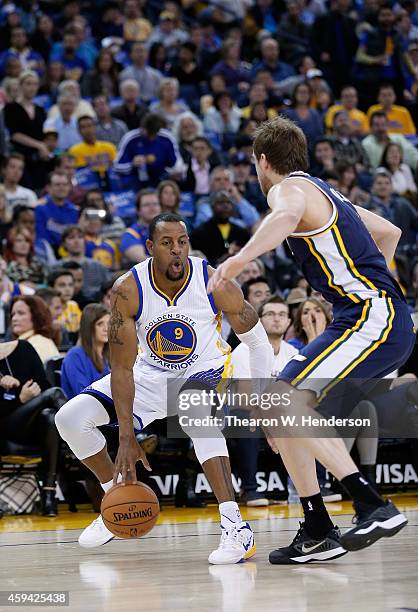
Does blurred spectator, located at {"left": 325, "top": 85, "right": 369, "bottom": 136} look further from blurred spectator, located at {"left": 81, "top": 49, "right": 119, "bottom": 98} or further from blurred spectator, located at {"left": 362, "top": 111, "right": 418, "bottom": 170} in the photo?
blurred spectator, located at {"left": 81, "top": 49, "right": 119, "bottom": 98}

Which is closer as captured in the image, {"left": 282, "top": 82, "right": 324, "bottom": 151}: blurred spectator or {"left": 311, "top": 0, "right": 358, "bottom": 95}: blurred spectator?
{"left": 282, "top": 82, "right": 324, "bottom": 151}: blurred spectator

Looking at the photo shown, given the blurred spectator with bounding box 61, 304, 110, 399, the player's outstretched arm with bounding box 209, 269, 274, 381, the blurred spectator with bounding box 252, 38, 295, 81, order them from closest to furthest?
the player's outstretched arm with bounding box 209, 269, 274, 381
the blurred spectator with bounding box 61, 304, 110, 399
the blurred spectator with bounding box 252, 38, 295, 81

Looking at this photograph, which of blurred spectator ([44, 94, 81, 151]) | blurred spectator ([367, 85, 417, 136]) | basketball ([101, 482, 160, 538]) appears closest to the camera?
basketball ([101, 482, 160, 538])

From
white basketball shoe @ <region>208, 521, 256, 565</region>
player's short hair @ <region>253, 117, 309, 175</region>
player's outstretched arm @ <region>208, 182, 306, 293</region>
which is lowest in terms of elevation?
white basketball shoe @ <region>208, 521, 256, 565</region>

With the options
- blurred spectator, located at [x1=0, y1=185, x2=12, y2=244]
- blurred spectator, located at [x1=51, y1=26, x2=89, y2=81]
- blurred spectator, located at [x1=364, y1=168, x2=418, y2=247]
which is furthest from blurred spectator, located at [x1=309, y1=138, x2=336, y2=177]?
blurred spectator, located at [x1=0, y1=185, x2=12, y2=244]

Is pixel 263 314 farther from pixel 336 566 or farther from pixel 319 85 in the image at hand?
pixel 319 85

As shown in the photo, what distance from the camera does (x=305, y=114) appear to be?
1479 cm

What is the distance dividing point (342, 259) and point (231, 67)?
12205 millimetres

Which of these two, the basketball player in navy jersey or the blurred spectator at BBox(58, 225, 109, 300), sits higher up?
the basketball player in navy jersey

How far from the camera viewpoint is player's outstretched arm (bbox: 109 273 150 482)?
5.29m

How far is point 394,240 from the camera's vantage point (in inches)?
210

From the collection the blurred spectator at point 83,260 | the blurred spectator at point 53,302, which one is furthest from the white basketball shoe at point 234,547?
the blurred spectator at point 83,260

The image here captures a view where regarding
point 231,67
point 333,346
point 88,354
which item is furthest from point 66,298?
point 231,67

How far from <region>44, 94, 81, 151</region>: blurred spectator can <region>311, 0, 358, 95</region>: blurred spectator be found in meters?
5.80
